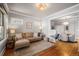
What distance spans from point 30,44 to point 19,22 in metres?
0.57

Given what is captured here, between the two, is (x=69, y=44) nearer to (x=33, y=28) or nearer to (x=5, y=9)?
(x=33, y=28)

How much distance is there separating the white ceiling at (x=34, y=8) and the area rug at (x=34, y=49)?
0.67 meters

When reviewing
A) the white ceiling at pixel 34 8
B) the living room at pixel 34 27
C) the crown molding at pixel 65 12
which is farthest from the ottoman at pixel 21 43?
the crown molding at pixel 65 12

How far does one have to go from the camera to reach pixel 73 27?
1516mm

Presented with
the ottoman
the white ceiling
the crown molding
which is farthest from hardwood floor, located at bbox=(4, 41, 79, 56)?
the white ceiling

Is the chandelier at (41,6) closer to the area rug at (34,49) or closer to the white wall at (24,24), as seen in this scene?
the white wall at (24,24)

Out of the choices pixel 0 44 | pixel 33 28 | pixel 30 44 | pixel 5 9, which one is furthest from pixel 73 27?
pixel 0 44

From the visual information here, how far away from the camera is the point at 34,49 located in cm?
156

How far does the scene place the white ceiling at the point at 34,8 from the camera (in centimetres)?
147

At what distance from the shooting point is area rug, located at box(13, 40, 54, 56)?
150cm

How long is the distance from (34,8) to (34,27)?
0.44m

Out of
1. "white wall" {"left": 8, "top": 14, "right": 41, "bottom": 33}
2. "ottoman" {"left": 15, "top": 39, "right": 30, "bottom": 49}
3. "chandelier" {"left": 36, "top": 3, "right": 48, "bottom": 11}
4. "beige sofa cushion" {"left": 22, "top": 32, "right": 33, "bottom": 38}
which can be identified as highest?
"chandelier" {"left": 36, "top": 3, "right": 48, "bottom": 11}

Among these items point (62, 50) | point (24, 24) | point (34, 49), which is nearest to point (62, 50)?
point (62, 50)

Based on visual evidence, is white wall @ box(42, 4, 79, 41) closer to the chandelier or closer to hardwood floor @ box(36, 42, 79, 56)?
the chandelier
